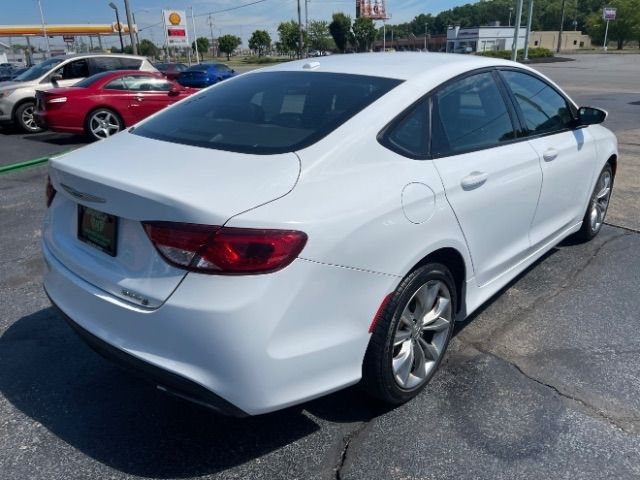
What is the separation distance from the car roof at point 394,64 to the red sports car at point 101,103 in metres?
8.35

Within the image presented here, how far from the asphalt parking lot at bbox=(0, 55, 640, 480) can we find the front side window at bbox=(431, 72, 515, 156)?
47.8 inches

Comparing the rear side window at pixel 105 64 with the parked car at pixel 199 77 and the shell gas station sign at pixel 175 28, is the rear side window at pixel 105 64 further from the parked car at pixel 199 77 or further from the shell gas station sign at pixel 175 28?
the shell gas station sign at pixel 175 28

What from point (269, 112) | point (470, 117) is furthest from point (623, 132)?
point (269, 112)

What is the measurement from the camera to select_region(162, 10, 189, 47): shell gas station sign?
39.4 meters

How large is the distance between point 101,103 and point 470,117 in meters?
9.42

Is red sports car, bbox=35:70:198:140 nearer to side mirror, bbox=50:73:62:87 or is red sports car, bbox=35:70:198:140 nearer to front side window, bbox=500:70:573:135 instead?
side mirror, bbox=50:73:62:87

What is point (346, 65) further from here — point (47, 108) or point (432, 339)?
point (47, 108)

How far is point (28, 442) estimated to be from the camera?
2.51m

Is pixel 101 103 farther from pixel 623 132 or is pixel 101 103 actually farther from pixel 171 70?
pixel 171 70

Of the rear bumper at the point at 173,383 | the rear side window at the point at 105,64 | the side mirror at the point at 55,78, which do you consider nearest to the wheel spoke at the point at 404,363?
the rear bumper at the point at 173,383

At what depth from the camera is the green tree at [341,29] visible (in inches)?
3292

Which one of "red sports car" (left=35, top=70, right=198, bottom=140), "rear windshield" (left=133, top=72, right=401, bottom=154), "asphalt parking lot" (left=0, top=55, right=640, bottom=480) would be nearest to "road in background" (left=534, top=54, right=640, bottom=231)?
"asphalt parking lot" (left=0, top=55, right=640, bottom=480)

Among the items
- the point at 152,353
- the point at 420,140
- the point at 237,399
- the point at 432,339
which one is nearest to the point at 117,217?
the point at 152,353

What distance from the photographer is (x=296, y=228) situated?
2.02m
